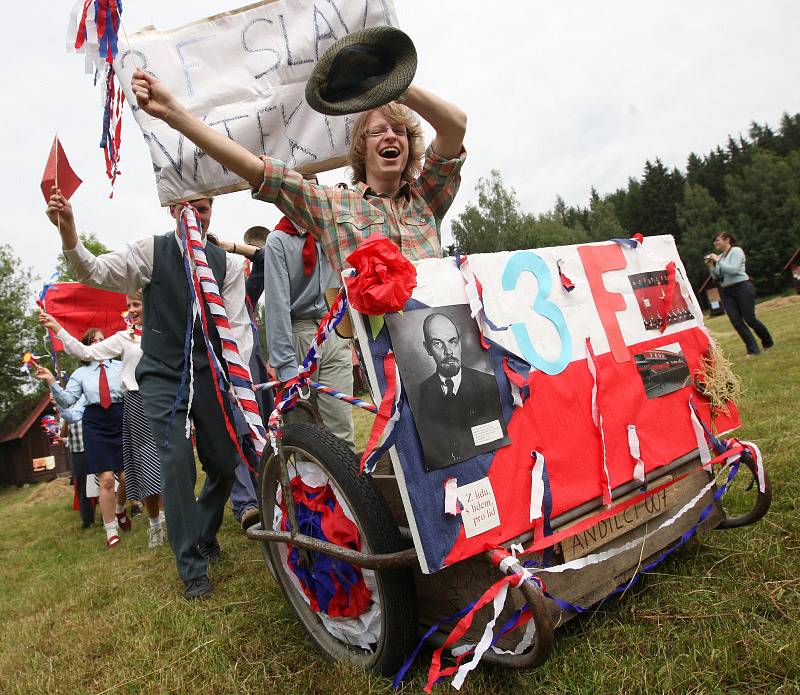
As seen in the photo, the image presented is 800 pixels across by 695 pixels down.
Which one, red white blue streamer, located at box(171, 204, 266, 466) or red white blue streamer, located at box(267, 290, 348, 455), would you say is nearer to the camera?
red white blue streamer, located at box(267, 290, 348, 455)

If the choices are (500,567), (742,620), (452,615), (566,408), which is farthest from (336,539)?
(742,620)

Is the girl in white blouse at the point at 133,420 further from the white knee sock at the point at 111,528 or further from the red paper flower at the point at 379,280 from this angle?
the red paper flower at the point at 379,280

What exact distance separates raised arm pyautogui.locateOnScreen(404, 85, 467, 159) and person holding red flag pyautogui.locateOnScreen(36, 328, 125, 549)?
4637mm

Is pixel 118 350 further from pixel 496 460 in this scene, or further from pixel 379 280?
pixel 496 460

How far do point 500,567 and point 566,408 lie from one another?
1.89 ft

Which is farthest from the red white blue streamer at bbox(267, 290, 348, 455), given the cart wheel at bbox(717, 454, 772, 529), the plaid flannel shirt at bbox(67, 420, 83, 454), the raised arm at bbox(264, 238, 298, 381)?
the plaid flannel shirt at bbox(67, 420, 83, 454)

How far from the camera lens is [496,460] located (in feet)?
5.49

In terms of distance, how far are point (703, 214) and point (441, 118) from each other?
63684 millimetres

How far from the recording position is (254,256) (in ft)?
15.4

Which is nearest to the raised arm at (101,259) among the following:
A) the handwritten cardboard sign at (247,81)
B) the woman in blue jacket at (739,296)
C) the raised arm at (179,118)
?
the handwritten cardboard sign at (247,81)

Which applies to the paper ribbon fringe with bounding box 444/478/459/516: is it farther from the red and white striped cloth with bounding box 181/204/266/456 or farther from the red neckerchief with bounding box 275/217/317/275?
the red neckerchief with bounding box 275/217/317/275

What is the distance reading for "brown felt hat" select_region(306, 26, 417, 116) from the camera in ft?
6.17

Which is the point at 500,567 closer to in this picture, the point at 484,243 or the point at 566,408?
the point at 566,408

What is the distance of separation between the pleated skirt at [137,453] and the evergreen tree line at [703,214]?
130ft
